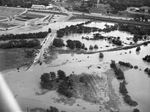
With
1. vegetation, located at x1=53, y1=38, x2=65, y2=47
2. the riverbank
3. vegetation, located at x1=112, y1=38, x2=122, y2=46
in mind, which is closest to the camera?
the riverbank

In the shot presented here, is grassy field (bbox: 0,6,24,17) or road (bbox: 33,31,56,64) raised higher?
grassy field (bbox: 0,6,24,17)

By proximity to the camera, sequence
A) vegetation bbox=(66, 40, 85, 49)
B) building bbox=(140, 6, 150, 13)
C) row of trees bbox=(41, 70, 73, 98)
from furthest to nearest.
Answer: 1. building bbox=(140, 6, 150, 13)
2. vegetation bbox=(66, 40, 85, 49)
3. row of trees bbox=(41, 70, 73, 98)

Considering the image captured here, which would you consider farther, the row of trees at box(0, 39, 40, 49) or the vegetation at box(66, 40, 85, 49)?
the vegetation at box(66, 40, 85, 49)

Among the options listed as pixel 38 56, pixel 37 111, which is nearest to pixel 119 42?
pixel 38 56

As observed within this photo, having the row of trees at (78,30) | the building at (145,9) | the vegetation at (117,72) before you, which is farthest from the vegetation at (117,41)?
the building at (145,9)

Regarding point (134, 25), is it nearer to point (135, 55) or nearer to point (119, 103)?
point (135, 55)

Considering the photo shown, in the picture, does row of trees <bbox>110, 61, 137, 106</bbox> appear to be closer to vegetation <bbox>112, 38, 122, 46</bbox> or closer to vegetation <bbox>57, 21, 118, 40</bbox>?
vegetation <bbox>112, 38, 122, 46</bbox>

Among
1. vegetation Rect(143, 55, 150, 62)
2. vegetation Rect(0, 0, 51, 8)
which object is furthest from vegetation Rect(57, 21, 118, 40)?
vegetation Rect(0, 0, 51, 8)

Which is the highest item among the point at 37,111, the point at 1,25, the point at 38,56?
the point at 1,25
